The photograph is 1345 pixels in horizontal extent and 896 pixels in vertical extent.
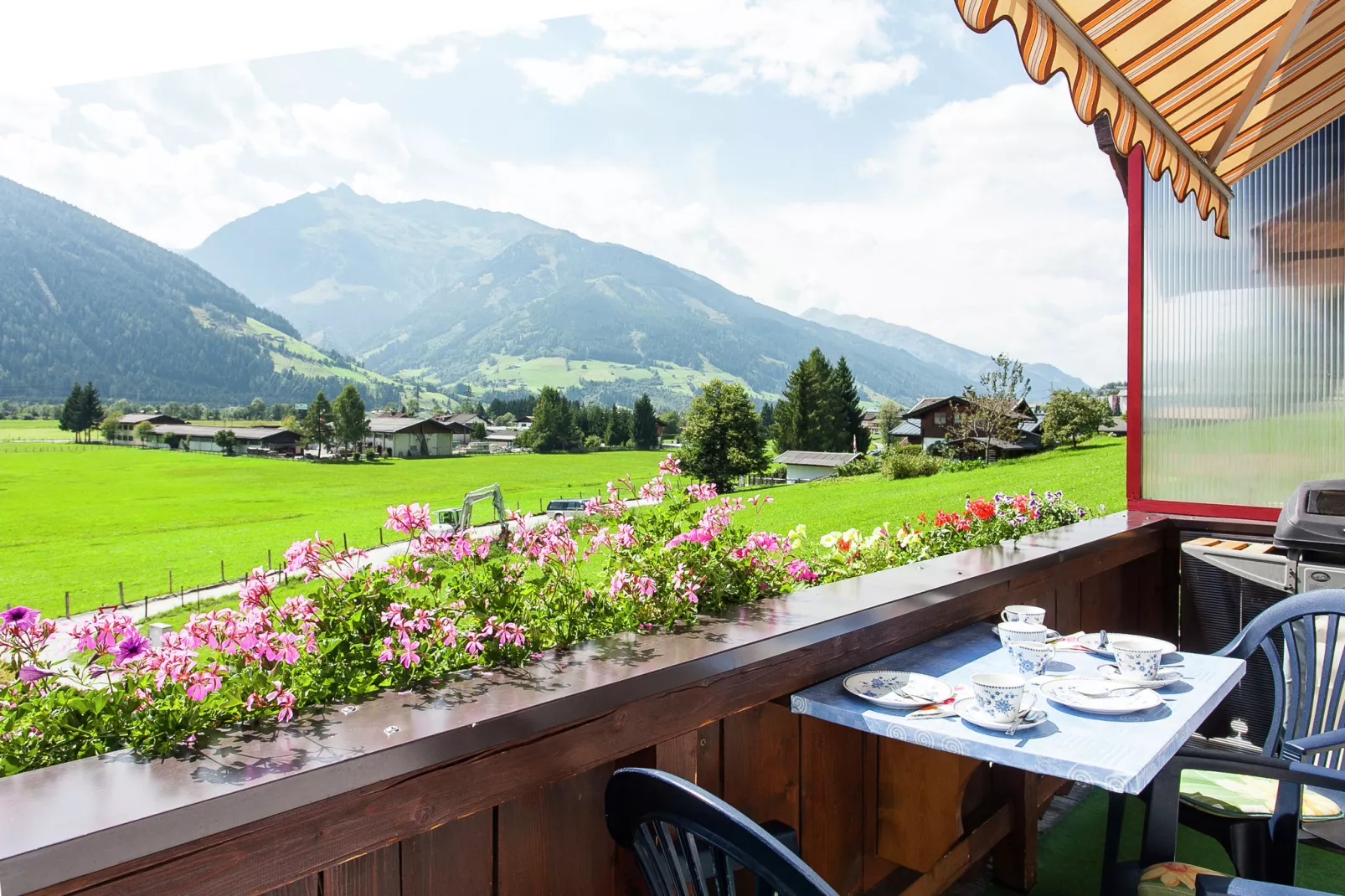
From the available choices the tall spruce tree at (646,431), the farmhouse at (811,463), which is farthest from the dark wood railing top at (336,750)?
the farmhouse at (811,463)

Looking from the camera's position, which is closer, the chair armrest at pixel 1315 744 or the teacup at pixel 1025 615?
the chair armrest at pixel 1315 744

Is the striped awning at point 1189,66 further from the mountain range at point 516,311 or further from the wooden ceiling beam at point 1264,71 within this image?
the mountain range at point 516,311

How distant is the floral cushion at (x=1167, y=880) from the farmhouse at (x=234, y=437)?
3376 mm

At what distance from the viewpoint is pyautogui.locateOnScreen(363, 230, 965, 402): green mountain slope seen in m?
11.7

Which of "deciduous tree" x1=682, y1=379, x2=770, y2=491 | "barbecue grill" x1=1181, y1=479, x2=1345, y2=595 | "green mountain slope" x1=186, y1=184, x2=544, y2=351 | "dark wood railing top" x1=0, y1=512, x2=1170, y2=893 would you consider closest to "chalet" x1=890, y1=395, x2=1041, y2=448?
"deciduous tree" x1=682, y1=379, x2=770, y2=491

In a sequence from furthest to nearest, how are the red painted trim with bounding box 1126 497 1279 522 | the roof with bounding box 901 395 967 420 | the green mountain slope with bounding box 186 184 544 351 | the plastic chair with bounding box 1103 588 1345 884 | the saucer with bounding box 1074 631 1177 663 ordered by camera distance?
the roof with bounding box 901 395 967 420
the green mountain slope with bounding box 186 184 544 351
the red painted trim with bounding box 1126 497 1279 522
the saucer with bounding box 1074 631 1177 663
the plastic chair with bounding box 1103 588 1345 884

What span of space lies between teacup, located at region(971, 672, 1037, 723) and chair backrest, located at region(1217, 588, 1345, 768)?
1078 mm

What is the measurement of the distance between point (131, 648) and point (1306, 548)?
11.9 feet

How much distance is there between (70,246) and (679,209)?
6.38 m

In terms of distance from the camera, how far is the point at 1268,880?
170cm

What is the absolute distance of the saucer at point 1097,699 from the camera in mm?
1546

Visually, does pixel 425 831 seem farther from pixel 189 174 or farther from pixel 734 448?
pixel 189 174

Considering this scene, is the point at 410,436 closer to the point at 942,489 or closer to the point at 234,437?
the point at 234,437

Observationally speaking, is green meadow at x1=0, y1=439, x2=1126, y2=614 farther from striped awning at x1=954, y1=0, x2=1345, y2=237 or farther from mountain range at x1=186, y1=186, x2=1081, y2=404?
mountain range at x1=186, y1=186, x2=1081, y2=404
